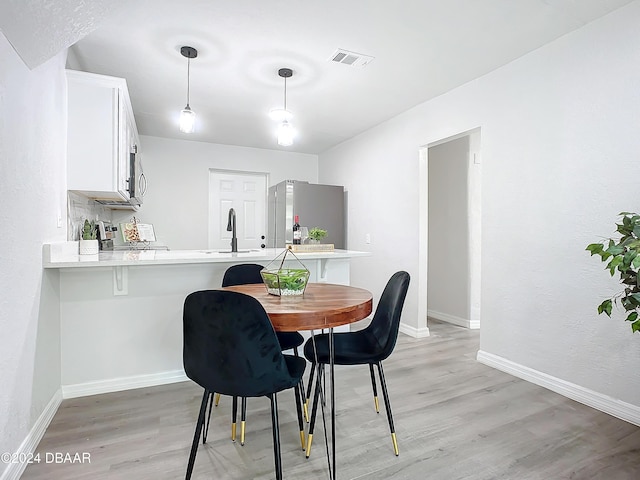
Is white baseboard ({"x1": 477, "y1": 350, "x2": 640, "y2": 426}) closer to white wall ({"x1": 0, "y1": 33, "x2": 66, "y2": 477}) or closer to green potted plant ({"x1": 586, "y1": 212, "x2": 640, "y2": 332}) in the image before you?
green potted plant ({"x1": 586, "y1": 212, "x2": 640, "y2": 332})

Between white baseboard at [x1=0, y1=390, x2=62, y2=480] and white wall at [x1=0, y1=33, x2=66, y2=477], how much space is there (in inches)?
1.1

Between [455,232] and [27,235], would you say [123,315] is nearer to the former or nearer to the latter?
[27,235]

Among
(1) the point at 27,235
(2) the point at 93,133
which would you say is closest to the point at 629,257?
(1) the point at 27,235

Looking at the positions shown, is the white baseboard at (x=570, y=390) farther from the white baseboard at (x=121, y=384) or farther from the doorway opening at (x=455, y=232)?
the white baseboard at (x=121, y=384)

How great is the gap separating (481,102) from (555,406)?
240 centimetres

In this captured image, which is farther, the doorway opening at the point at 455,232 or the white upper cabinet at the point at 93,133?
the doorway opening at the point at 455,232

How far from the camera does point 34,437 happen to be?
5.87ft

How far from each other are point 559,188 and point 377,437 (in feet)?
6.73

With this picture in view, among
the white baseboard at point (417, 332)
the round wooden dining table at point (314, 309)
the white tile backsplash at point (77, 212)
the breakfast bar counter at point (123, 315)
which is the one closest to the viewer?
the round wooden dining table at point (314, 309)

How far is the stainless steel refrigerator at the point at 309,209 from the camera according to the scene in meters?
4.79

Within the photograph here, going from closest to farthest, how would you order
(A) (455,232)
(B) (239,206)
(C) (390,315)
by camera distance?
1. (C) (390,315)
2. (A) (455,232)
3. (B) (239,206)

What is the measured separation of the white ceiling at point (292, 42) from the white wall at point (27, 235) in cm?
29

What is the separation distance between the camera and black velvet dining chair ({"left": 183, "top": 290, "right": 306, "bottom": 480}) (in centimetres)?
132

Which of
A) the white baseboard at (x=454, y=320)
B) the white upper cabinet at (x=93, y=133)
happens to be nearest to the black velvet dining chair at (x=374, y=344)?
the white upper cabinet at (x=93, y=133)
